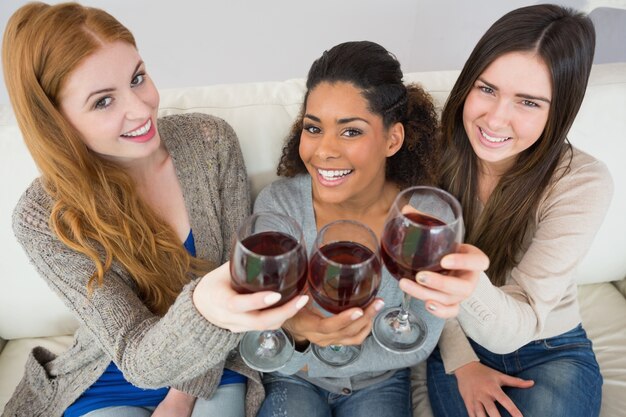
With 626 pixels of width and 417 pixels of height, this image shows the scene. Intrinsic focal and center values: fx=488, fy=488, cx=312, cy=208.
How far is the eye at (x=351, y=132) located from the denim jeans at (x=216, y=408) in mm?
779

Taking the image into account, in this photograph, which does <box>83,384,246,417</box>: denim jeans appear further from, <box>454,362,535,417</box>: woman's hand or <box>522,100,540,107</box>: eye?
<box>522,100,540,107</box>: eye

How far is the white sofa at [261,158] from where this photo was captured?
4.97ft

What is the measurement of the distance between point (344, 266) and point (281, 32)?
2.01 meters

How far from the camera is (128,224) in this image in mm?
1276

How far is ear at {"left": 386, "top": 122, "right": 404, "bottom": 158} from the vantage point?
4.32 feet

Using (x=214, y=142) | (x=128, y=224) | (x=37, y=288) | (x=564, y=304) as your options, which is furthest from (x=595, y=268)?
(x=37, y=288)

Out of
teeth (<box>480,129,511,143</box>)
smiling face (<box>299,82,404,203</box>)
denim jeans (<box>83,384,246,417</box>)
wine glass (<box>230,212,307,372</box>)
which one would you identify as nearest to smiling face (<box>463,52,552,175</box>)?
teeth (<box>480,129,511,143</box>)

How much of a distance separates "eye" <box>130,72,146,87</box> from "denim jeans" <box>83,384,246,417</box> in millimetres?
862

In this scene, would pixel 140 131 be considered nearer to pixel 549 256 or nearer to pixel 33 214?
pixel 33 214

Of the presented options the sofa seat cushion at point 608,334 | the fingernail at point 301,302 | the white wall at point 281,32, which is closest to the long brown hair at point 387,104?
the fingernail at point 301,302

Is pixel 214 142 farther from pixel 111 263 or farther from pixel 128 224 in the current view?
pixel 111 263

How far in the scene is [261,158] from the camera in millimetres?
1560

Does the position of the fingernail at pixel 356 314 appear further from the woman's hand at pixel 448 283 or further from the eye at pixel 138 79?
the eye at pixel 138 79

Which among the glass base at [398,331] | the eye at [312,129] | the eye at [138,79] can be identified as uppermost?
the eye at [138,79]
